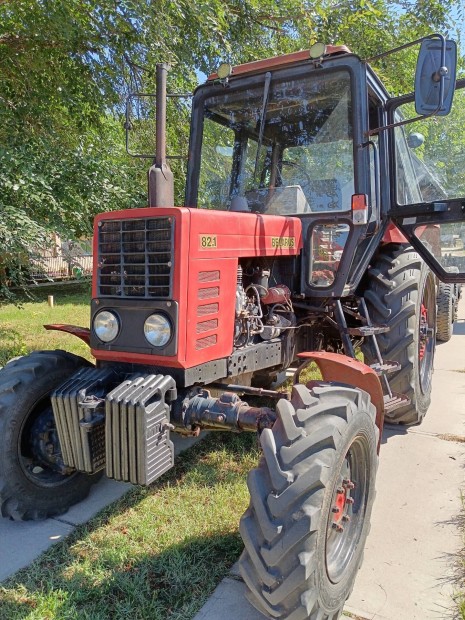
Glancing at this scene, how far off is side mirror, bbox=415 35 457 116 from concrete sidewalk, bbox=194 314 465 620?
223 centimetres

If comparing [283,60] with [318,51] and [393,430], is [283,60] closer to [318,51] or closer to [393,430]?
[318,51]

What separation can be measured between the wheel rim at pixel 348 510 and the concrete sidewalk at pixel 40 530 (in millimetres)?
1458

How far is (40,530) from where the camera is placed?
2.87 m

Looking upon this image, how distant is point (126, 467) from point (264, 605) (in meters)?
0.82

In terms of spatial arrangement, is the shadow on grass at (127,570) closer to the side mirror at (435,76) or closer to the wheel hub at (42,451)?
the wheel hub at (42,451)

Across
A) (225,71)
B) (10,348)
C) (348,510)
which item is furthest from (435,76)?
(10,348)

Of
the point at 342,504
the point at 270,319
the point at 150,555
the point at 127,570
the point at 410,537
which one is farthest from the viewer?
the point at 270,319

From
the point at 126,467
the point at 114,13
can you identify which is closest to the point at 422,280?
the point at 126,467

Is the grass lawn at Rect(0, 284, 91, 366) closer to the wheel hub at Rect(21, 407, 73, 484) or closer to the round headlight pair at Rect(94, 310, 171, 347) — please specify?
the wheel hub at Rect(21, 407, 73, 484)

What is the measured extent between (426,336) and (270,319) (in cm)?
202

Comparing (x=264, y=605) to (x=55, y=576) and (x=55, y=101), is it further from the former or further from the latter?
(x=55, y=101)

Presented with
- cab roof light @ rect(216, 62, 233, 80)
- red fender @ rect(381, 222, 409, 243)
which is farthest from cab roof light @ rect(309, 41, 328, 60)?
red fender @ rect(381, 222, 409, 243)

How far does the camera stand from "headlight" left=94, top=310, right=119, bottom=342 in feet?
8.54

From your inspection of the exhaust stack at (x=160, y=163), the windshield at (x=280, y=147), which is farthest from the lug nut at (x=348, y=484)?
the windshield at (x=280, y=147)
